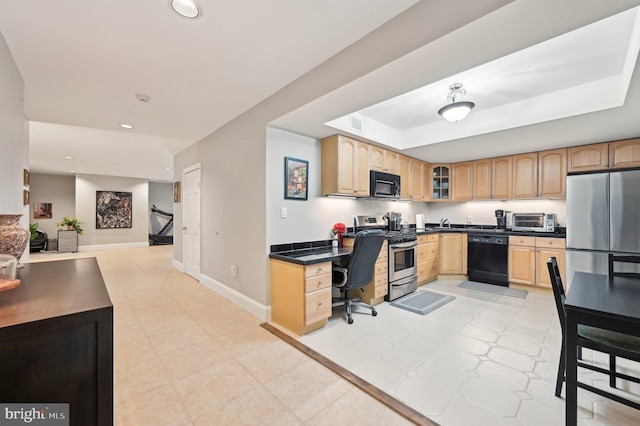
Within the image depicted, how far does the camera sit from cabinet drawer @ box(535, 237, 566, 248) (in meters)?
3.90

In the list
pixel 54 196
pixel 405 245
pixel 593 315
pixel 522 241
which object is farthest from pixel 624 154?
pixel 54 196

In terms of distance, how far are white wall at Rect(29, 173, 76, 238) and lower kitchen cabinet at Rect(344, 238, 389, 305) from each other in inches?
411

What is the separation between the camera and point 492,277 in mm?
4496

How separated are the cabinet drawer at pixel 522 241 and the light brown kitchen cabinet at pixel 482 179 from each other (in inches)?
33.5

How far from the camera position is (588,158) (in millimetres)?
3795

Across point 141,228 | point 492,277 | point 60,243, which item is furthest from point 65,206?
point 492,277

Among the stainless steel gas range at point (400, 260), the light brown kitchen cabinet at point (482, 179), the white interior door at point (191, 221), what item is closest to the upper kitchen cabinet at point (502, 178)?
the light brown kitchen cabinet at point (482, 179)

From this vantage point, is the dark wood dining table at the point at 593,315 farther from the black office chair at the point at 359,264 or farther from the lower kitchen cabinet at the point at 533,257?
the lower kitchen cabinet at the point at 533,257

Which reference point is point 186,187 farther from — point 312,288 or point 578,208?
point 578,208

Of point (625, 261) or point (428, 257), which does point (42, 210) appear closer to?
point (428, 257)

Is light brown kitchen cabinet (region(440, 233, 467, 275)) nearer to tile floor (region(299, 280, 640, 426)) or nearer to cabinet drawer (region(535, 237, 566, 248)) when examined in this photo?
cabinet drawer (region(535, 237, 566, 248))

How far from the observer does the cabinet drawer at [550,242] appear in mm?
3904

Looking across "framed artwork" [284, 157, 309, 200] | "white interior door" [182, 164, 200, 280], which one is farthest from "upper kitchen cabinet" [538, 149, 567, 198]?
"white interior door" [182, 164, 200, 280]

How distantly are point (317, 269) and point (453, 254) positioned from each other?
10.7 ft
